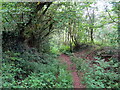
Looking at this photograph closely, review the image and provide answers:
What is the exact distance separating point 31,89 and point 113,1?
20.5 ft

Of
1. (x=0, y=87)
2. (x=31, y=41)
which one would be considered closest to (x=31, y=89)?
(x=0, y=87)

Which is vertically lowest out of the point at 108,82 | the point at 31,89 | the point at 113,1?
the point at 108,82

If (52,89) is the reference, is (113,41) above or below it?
above

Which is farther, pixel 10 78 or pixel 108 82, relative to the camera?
pixel 108 82

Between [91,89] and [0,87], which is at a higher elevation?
[0,87]

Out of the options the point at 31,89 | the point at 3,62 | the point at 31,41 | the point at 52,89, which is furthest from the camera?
the point at 31,41

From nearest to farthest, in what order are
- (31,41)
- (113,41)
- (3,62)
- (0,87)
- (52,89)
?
(0,87) < (52,89) < (3,62) < (113,41) < (31,41)

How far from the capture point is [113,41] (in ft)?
19.8

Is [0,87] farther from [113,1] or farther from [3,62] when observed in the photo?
[113,1]

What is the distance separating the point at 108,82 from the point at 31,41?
6.41 meters

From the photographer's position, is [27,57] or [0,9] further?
[27,57]

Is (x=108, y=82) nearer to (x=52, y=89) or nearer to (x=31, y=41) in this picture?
(x=52, y=89)

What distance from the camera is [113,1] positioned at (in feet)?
18.3

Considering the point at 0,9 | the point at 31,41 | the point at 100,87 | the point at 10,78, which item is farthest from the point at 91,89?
the point at 31,41
